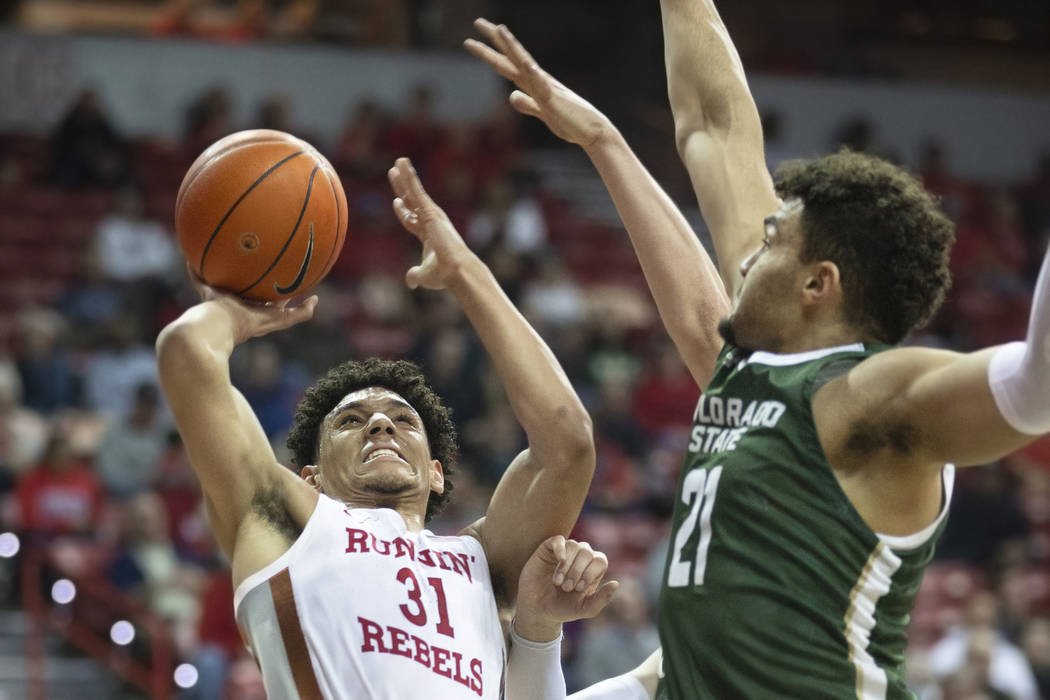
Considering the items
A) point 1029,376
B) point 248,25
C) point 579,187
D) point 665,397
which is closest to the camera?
point 1029,376

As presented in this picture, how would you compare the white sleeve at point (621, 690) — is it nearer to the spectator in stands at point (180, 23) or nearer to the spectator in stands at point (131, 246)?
the spectator in stands at point (131, 246)

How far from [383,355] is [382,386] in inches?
258

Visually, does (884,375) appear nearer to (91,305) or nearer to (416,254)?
(91,305)

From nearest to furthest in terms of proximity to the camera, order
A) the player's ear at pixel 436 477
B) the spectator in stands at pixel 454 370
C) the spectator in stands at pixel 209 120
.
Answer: the player's ear at pixel 436 477 < the spectator in stands at pixel 454 370 < the spectator in stands at pixel 209 120

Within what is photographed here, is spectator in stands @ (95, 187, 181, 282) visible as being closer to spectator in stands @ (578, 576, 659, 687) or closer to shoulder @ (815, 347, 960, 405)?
spectator in stands @ (578, 576, 659, 687)

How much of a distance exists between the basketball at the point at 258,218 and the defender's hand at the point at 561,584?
0.94 metres

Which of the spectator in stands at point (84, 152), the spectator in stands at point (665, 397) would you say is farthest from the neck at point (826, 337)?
the spectator in stands at point (84, 152)

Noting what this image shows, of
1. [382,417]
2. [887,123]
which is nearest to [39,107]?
[887,123]

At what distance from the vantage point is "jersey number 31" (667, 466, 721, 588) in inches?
115

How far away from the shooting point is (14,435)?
8930 millimetres

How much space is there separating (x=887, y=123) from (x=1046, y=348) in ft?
48.6

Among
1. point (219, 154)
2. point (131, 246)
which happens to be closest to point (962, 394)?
point (219, 154)

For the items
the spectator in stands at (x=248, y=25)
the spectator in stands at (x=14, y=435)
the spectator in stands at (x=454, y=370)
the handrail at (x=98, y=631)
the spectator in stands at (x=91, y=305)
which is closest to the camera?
the handrail at (x=98, y=631)

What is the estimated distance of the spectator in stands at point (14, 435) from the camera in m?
8.61
